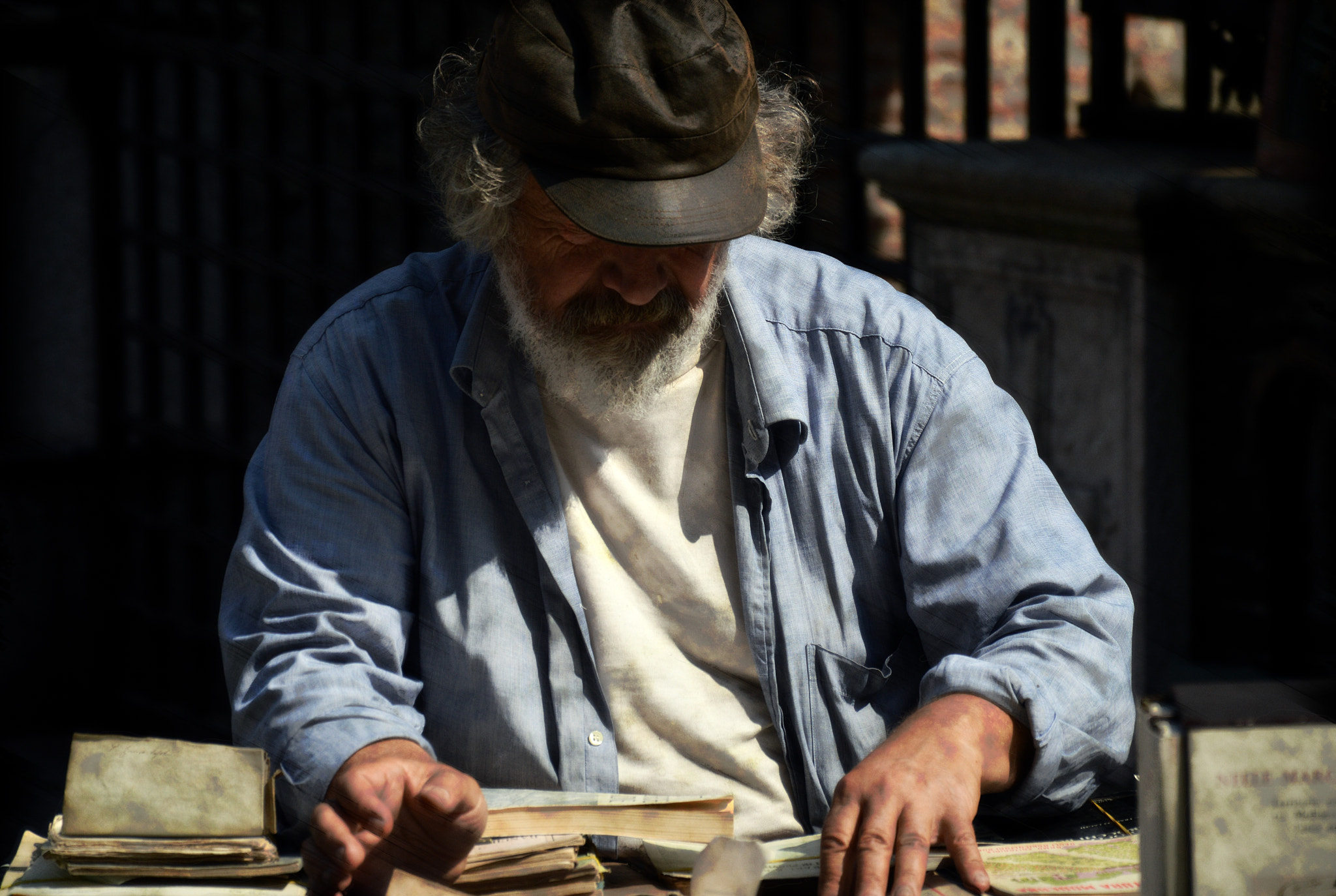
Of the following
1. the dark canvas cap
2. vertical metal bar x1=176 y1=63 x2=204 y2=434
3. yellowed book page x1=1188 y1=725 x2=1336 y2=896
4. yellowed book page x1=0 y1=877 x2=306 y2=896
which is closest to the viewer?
yellowed book page x1=1188 y1=725 x2=1336 y2=896

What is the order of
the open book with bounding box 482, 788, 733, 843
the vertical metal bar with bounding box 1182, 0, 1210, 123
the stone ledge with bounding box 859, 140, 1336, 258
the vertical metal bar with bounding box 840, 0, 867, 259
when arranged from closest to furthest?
1. the open book with bounding box 482, 788, 733, 843
2. the stone ledge with bounding box 859, 140, 1336, 258
3. the vertical metal bar with bounding box 1182, 0, 1210, 123
4. the vertical metal bar with bounding box 840, 0, 867, 259

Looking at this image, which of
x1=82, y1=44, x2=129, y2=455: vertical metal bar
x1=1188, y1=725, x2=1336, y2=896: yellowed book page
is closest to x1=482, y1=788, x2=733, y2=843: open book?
x1=1188, y1=725, x2=1336, y2=896: yellowed book page

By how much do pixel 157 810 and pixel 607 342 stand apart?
31.6 inches

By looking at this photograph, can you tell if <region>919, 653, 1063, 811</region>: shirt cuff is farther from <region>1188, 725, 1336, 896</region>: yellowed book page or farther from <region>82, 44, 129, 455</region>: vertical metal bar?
<region>82, 44, 129, 455</region>: vertical metal bar

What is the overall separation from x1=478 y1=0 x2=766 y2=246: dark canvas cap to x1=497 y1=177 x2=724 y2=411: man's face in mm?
79

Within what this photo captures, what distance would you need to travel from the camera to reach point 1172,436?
341 cm

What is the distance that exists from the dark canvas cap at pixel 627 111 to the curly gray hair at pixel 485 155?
0.09m

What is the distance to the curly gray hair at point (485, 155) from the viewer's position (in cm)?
180

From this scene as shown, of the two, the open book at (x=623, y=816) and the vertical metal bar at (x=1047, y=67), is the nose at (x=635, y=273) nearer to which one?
the open book at (x=623, y=816)

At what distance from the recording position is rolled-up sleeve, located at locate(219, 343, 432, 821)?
162cm

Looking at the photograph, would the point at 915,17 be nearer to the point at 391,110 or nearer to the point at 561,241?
the point at 561,241

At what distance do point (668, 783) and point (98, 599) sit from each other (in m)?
3.51

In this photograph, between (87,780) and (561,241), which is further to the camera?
(561,241)

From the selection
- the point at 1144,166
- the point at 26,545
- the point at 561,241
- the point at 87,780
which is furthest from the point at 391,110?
the point at 87,780
